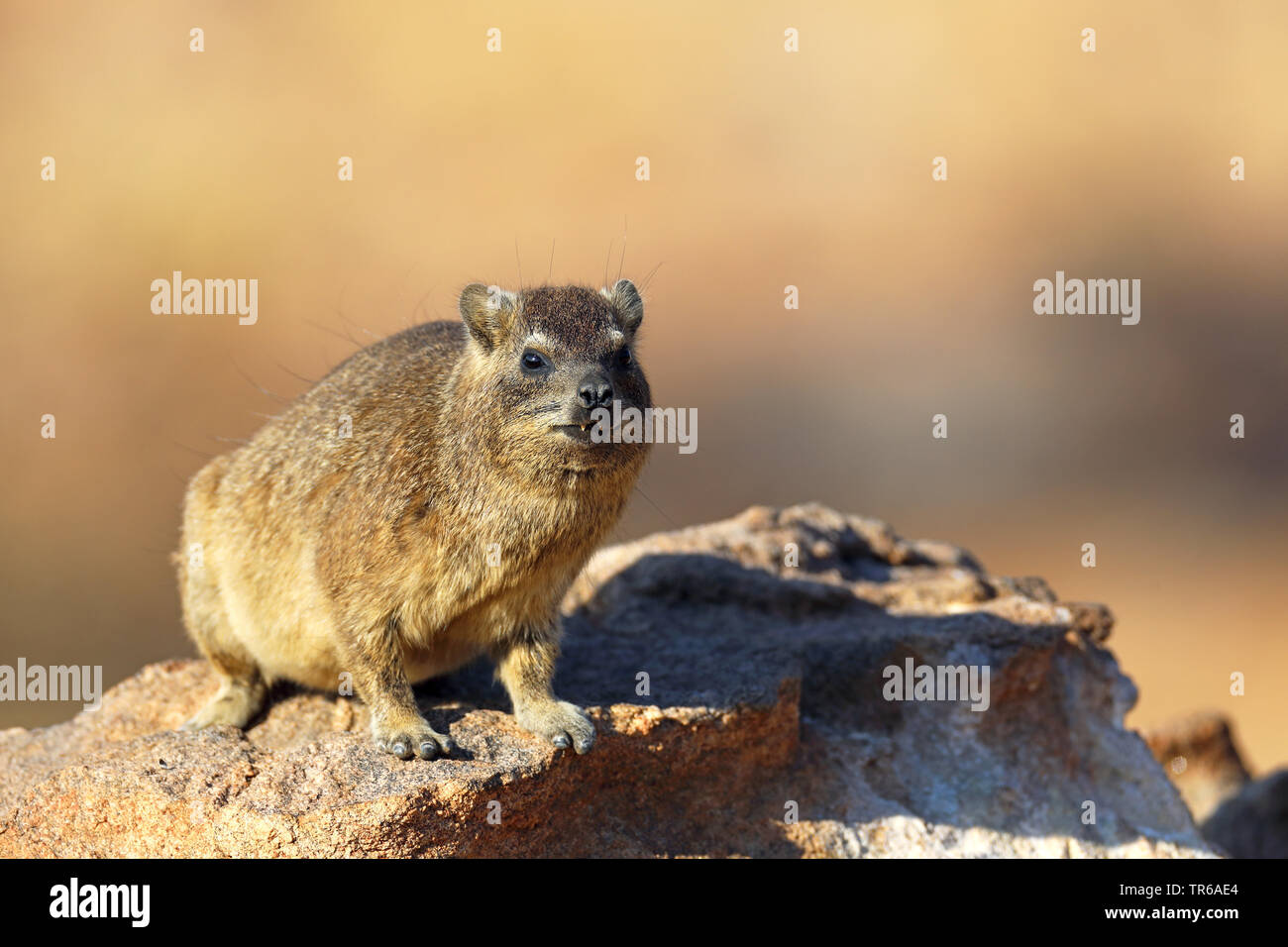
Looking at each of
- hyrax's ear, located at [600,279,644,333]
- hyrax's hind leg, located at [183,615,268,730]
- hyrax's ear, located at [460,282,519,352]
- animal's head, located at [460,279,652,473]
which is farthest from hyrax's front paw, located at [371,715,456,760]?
hyrax's ear, located at [600,279,644,333]

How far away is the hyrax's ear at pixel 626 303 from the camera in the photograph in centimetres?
708

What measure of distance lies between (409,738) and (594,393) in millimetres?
1817

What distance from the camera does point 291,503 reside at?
22.9 ft

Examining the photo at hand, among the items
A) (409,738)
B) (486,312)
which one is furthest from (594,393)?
(409,738)

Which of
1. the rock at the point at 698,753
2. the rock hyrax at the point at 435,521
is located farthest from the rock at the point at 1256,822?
the rock hyrax at the point at 435,521

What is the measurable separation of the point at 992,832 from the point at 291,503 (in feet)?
13.8

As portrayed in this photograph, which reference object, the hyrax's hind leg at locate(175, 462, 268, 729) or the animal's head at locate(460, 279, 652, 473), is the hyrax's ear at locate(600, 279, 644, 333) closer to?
the animal's head at locate(460, 279, 652, 473)

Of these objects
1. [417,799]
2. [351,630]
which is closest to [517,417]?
[351,630]

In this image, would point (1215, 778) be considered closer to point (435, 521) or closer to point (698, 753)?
point (698, 753)

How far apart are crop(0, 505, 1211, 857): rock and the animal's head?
4.64ft

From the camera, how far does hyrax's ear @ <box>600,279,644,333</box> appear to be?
7078 mm

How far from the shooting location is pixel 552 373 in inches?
249

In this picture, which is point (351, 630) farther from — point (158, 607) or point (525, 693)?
point (158, 607)

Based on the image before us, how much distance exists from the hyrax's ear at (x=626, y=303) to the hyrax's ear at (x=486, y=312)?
636 mm
